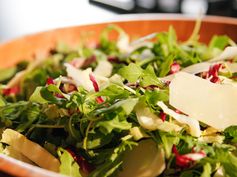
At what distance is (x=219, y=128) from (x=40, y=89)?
0.22 meters

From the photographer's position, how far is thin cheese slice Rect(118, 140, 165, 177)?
0.48 m

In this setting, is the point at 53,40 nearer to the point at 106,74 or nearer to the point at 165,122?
the point at 106,74

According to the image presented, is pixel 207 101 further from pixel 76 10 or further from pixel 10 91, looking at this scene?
pixel 76 10

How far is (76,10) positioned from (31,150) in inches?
58.4

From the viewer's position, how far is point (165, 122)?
0.50 meters

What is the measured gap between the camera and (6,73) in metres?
0.86

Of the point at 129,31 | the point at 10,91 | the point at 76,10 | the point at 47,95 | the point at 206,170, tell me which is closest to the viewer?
the point at 206,170

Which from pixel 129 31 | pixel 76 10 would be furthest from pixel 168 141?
pixel 76 10

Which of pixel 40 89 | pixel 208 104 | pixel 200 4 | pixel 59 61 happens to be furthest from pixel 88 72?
pixel 200 4

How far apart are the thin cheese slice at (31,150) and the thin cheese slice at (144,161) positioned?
0.26 feet

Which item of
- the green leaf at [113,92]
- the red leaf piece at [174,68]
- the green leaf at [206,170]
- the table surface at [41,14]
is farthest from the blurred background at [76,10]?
the green leaf at [206,170]

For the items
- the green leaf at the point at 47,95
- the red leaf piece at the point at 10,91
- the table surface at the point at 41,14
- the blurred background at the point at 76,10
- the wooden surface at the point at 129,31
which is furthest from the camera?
the table surface at the point at 41,14

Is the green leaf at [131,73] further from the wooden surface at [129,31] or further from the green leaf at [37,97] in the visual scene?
the wooden surface at [129,31]

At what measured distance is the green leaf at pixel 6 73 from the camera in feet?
2.78
